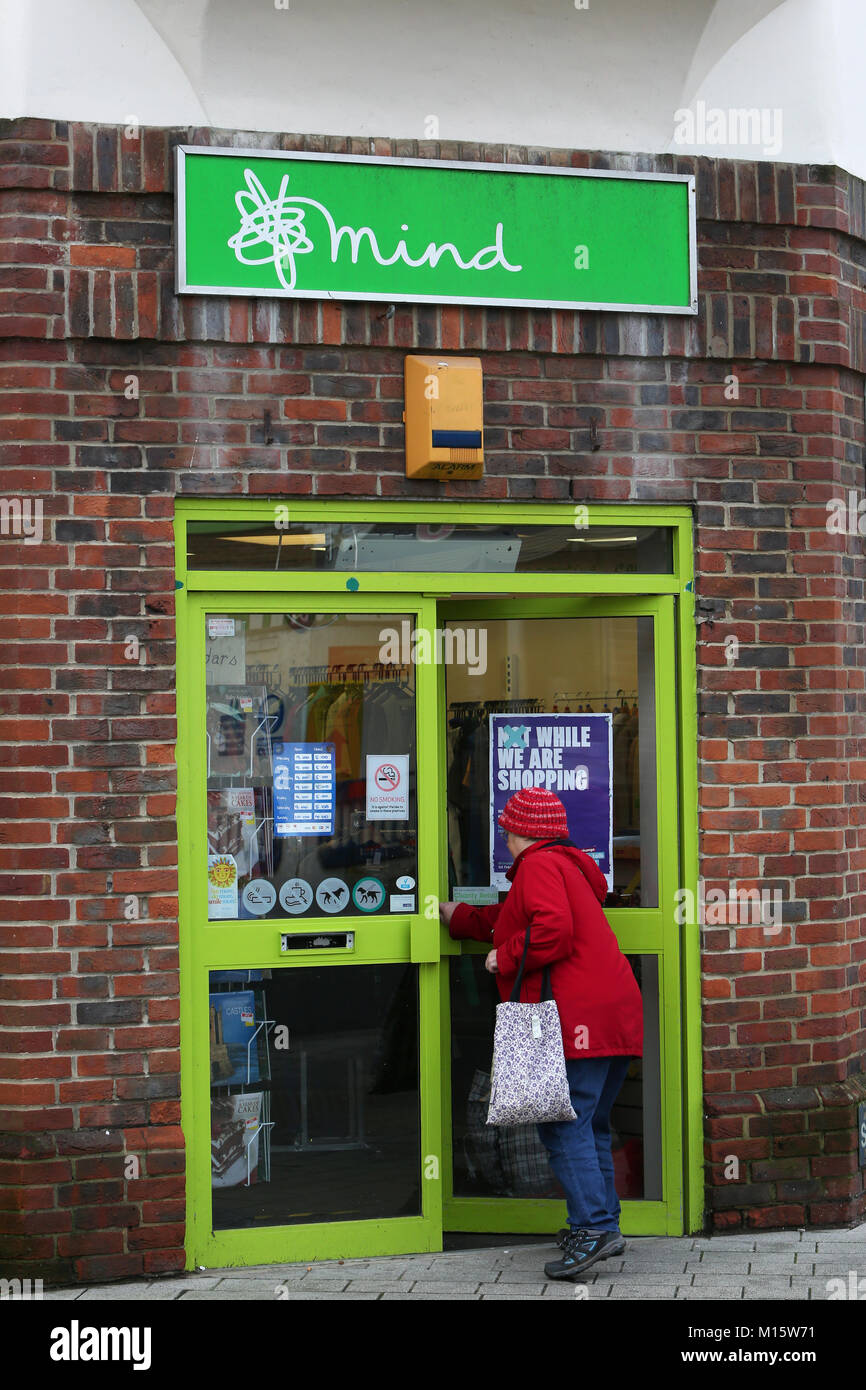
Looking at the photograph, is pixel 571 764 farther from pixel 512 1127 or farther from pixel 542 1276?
pixel 542 1276

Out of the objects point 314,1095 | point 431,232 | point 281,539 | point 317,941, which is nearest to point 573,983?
point 317,941

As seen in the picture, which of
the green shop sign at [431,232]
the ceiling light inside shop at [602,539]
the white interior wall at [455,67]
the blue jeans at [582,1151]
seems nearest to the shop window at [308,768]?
the ceiling light inside shop at [602,539]

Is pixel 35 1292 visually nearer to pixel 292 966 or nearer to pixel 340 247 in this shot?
pixel 292 966

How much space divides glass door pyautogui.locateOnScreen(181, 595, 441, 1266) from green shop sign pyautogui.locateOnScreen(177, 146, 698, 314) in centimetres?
115

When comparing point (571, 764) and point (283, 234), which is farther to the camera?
point (571, 764)

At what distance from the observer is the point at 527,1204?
5551mm

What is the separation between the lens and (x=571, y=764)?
5621mm

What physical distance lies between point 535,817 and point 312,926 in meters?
0.90

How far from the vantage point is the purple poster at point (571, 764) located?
561cm

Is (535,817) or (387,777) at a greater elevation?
(387,777)

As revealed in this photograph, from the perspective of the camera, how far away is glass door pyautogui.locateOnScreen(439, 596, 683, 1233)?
555 centimetres

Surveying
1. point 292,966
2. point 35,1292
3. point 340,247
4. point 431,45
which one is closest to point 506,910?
point 292,966

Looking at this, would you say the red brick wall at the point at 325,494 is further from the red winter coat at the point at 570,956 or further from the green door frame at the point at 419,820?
the red winter coat at the point at 570,956

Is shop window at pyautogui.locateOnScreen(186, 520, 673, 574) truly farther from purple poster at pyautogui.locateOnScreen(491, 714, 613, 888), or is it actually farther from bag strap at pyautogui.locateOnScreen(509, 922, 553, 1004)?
bag strap at pyautogui.locateOnScreen(509, 922, 553, 1004)
